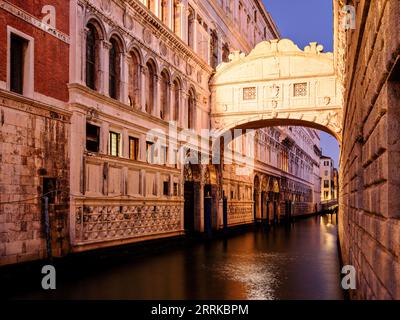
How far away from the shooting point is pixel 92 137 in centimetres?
1366

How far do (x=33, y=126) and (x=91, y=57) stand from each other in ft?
13.1

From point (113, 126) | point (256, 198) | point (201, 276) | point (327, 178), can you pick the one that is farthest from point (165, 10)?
point (327, 178)

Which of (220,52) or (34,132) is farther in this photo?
(220,52)

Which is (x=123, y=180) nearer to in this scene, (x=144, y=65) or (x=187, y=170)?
(x=144, y=65)

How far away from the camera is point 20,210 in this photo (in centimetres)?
1054

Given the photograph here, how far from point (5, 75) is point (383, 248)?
922 cm

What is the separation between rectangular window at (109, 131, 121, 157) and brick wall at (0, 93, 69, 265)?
100 inches

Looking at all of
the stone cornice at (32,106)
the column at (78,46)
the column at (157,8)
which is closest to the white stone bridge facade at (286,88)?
the column at (157,8)

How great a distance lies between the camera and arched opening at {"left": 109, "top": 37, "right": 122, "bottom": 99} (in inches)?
610

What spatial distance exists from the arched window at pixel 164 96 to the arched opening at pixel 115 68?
3.92m

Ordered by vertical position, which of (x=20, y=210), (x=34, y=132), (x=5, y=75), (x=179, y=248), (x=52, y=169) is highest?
(x=5, y=75)

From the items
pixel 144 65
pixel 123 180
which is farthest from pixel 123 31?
pixel 123 180

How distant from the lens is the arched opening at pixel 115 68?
1549 centimetres

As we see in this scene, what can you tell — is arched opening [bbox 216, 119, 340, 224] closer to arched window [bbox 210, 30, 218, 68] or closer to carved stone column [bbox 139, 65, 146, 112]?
arched window [bbox 210, 30, 218, 68]
